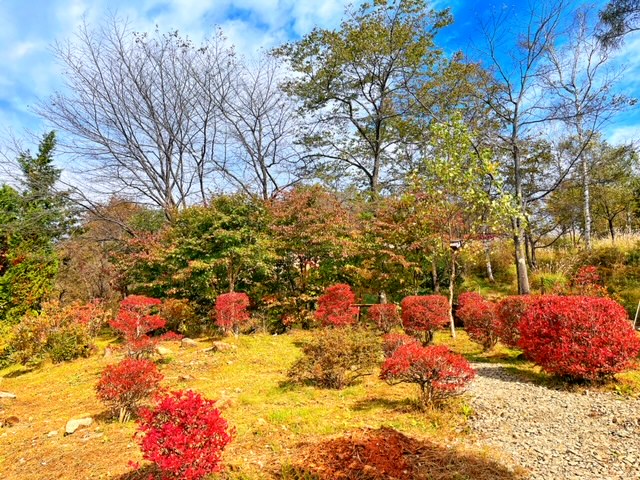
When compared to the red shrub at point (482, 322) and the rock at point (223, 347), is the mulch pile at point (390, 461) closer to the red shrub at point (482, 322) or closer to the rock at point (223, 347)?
the red shrub at point (482, 322)

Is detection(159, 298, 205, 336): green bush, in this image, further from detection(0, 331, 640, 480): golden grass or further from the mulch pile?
the mulch pile

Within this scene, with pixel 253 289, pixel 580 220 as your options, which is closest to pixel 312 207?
pixel 253 289

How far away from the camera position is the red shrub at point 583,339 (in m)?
5.01

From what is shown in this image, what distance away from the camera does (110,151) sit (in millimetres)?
15602

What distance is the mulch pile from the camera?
3.02 meters

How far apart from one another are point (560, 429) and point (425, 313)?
153 inches

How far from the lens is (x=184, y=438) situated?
110 inches

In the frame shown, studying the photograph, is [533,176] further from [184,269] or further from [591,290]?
[184,269]

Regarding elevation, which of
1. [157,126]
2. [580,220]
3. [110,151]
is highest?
[157,126]

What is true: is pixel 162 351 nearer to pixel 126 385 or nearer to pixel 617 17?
pixel 126 385

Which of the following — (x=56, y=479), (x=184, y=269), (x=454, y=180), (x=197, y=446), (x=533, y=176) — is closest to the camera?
(x=197, y=446)

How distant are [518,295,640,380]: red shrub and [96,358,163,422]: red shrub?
5517mm

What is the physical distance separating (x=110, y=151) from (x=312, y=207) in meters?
10.1

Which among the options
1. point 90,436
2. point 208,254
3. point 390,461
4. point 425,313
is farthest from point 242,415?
point 208,254
